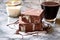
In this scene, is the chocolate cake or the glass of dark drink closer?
the chocolate cake

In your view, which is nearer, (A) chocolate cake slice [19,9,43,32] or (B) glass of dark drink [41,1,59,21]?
(A) chocolate cake slice [19,9,43,32]

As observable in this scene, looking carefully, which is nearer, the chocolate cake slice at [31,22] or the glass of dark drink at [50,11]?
the chocolate cake slice at [31,22]

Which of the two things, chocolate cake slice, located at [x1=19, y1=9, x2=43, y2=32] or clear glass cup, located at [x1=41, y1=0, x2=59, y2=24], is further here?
clear glass cup, located at [x1=41, y1=0, x2=59, y2=24]

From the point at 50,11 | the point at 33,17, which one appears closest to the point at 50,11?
the point at 50,11

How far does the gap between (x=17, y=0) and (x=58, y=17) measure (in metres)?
0.31

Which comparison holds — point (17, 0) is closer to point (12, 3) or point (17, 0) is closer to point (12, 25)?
point (12, 3)

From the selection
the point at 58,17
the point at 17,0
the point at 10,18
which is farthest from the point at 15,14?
the point at 58,17

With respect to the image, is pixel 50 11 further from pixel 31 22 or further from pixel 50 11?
pixel 31 22

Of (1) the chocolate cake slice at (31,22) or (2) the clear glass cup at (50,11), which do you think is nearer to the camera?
(1) the chocolate cake slice at (31,22)

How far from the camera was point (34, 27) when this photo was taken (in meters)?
0.79

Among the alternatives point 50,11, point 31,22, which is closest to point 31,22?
point 31,22

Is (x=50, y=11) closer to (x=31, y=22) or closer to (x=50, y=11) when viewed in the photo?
(x=50, y=11)

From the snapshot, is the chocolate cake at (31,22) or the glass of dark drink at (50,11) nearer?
the chocolate cake at (31,22)

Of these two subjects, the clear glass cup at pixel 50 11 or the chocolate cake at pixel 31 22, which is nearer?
the chocolate cake at pixel 31 22
